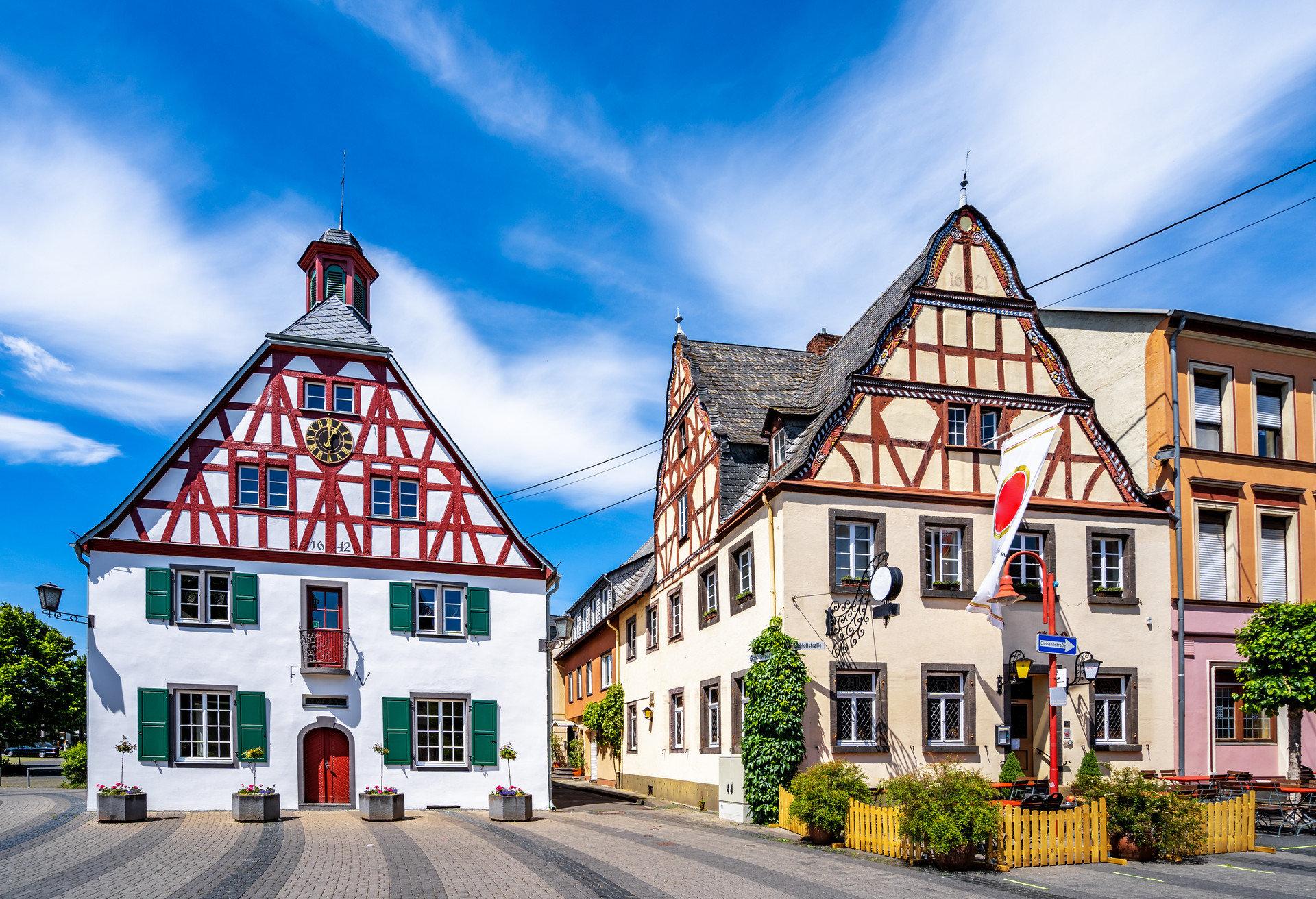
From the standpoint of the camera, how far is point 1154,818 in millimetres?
15180

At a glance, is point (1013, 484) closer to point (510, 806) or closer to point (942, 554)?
point (942, 554)

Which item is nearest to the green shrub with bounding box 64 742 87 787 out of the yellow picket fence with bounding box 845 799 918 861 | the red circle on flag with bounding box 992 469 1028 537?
the yellow picket fence with bounding box 845 799 918 861

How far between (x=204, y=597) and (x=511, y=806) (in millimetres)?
8120

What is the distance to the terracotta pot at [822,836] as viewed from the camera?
55.0 ft

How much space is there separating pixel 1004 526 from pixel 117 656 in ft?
59.4

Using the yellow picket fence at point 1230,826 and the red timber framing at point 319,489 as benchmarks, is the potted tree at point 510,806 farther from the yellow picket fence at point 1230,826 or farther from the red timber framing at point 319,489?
the yellow picket fence at point 1230,826

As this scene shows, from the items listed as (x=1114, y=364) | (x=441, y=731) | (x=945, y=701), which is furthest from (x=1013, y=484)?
(x=441, y=731)

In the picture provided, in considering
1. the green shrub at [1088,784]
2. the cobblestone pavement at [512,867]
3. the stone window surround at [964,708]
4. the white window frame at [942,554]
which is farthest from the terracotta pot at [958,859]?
the white window frame at [942,554]

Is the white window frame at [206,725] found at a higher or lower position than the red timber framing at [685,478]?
lower

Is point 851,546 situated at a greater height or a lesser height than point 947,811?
greater

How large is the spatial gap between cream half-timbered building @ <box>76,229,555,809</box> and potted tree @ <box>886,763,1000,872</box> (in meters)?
11.6

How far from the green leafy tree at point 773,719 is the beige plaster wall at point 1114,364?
386 inches

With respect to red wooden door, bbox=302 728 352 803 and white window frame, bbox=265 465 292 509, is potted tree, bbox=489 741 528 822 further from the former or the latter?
white window frame, bbox=265 465 292 509

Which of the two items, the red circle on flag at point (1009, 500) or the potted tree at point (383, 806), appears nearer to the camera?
the red circle on flag at point (1009, 500)
